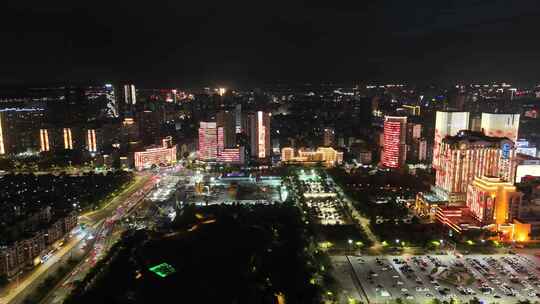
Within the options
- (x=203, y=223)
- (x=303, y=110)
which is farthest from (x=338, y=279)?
(x=303, y=110)

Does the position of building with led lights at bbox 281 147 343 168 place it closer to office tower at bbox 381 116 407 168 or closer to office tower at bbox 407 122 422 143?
office tower at bbox 381 116 407 168

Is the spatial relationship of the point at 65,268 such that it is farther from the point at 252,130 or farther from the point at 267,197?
the point at 252,130

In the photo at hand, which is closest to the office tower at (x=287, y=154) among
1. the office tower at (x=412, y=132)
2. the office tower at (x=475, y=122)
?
the office tower at (x=412, y=132)

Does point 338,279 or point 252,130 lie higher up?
point 252,130

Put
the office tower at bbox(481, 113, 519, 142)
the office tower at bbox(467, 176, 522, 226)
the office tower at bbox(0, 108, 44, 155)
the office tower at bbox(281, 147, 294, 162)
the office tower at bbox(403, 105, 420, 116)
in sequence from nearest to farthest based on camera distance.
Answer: the office tower at bbox(467, 176, 522, 226) → the office tower at bbox(481, 113, 519, 142) → the office tower at bbox(281, 147, 294, 162) → the office tower at bbox(0, 108, 44, 155) → the office tower at bbox(403, 105, 420, 116)

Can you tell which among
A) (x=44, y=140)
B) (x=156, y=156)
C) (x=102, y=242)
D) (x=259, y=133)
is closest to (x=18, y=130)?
(x=44, y=140)

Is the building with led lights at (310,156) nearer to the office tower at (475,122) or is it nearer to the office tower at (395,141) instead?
the office tower at (395,141)

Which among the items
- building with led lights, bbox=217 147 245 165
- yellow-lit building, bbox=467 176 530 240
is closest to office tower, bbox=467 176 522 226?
yellow-lit building, bbox=467 176 530 240
